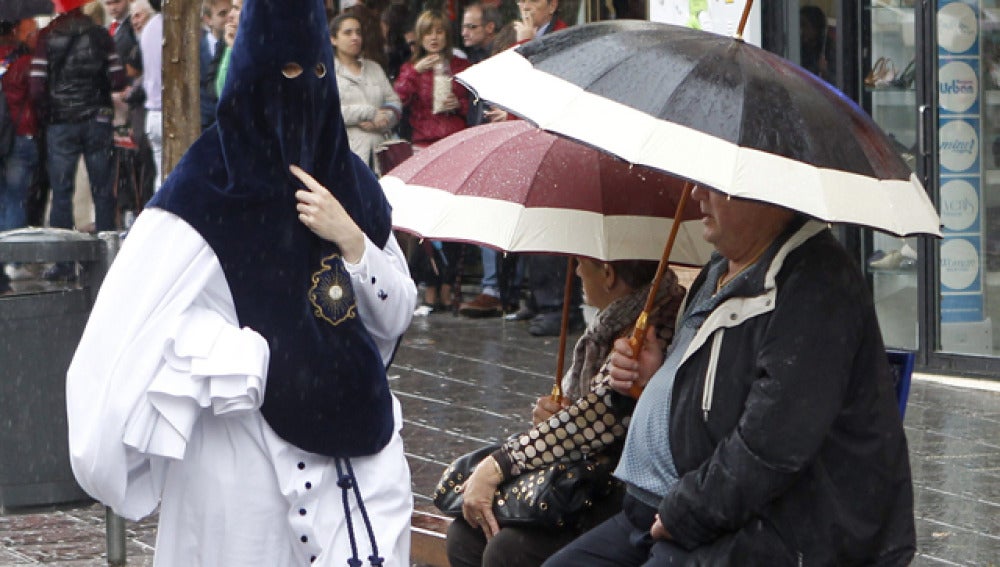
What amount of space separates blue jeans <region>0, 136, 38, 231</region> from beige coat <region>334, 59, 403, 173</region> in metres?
3.80

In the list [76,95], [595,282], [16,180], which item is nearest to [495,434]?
[595,282]

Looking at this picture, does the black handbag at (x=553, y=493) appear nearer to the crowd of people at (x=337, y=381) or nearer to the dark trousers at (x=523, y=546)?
the dark trousers at (x=523, y=546)

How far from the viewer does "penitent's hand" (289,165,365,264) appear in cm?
367

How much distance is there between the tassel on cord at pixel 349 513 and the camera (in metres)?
3.83

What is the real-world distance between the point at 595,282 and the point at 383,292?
3.15 ft

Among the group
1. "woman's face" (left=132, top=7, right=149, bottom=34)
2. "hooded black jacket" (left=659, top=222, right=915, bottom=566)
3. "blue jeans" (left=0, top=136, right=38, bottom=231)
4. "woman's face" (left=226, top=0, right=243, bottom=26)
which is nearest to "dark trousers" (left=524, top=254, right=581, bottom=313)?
"woman's face" (left=226, top=0, right=243, bottom=26)

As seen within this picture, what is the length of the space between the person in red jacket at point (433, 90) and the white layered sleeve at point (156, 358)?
842 centimetres

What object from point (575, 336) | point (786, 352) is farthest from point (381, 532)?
point (575, 336)

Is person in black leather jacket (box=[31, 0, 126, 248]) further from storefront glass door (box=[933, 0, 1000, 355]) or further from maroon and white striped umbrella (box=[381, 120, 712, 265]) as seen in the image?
maroon and white striped umbrella (box=[381, 120, 712, 265])

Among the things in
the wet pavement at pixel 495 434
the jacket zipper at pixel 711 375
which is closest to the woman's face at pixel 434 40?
the wet pavement at pixel 495 434

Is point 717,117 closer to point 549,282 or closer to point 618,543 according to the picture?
point 618,543

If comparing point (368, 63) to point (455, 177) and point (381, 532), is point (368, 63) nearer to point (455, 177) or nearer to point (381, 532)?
point (455, 177)

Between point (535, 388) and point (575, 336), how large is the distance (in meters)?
1.72

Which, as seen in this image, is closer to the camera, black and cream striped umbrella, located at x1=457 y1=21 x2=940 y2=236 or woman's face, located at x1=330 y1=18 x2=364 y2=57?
black and cream striped umbrella, located at x1=457 y1=21 x2=940 y2=236
